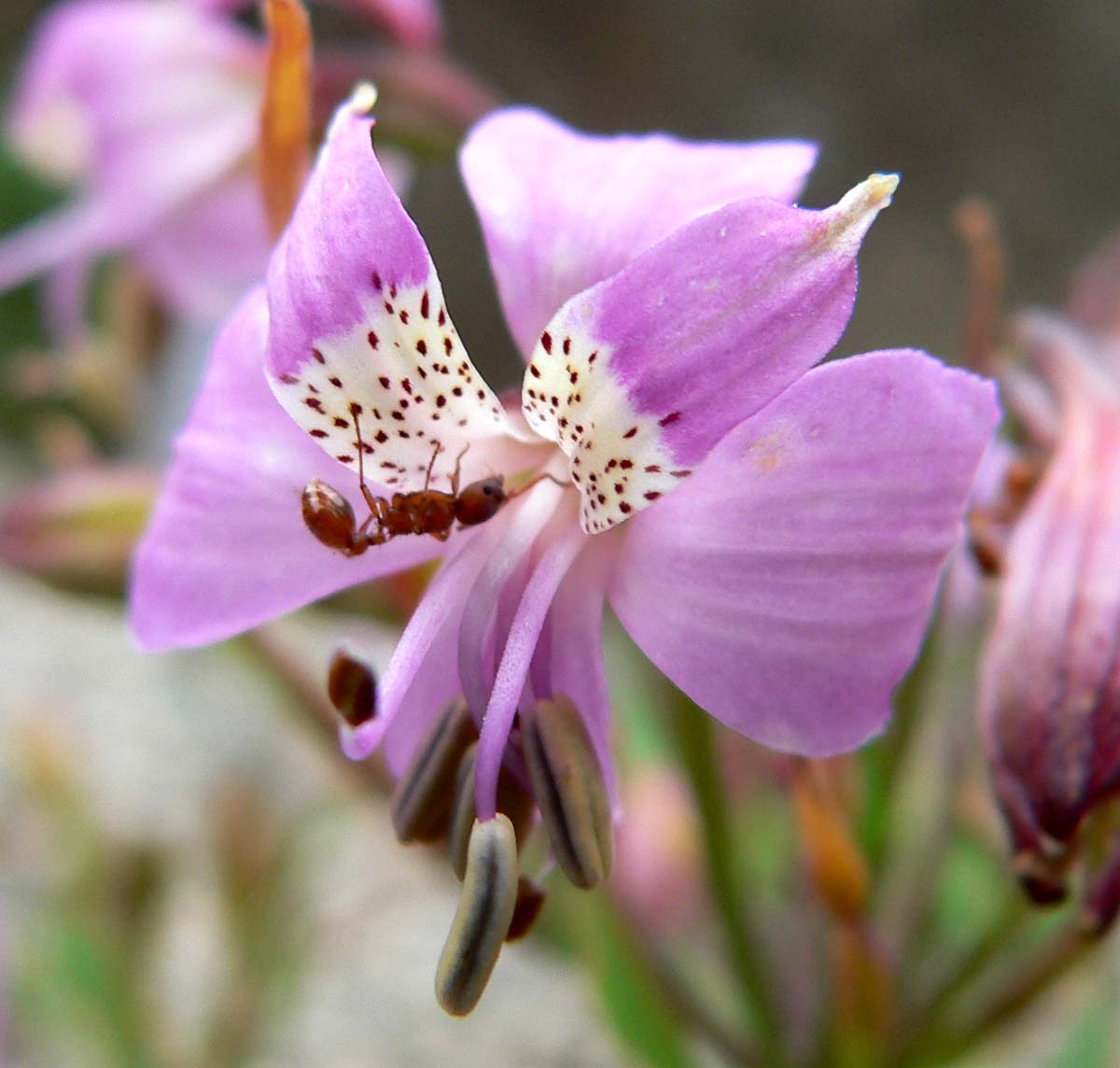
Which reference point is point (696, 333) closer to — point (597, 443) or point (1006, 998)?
point (597, 443)

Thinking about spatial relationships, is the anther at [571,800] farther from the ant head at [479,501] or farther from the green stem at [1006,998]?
the green stem at [1006,998]

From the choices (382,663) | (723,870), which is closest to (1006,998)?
(723,870)

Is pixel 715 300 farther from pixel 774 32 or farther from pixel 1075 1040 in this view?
pixel 774 32

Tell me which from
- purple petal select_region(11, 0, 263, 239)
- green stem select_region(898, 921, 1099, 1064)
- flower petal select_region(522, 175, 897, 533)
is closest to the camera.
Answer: flower petal select_region(522, 175, 897, 533)

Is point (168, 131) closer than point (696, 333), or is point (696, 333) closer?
point (696, 333)

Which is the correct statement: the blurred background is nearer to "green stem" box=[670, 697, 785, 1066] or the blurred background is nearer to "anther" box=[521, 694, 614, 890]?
"green stem" box=[670, 697, 785, 1066]

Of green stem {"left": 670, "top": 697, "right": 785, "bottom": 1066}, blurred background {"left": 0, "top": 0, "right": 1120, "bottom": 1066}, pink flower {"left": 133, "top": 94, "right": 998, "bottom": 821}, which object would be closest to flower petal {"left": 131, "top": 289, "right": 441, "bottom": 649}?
pink flower {"left": 133, "top": 94, "right": 998, "bottom": 821}
